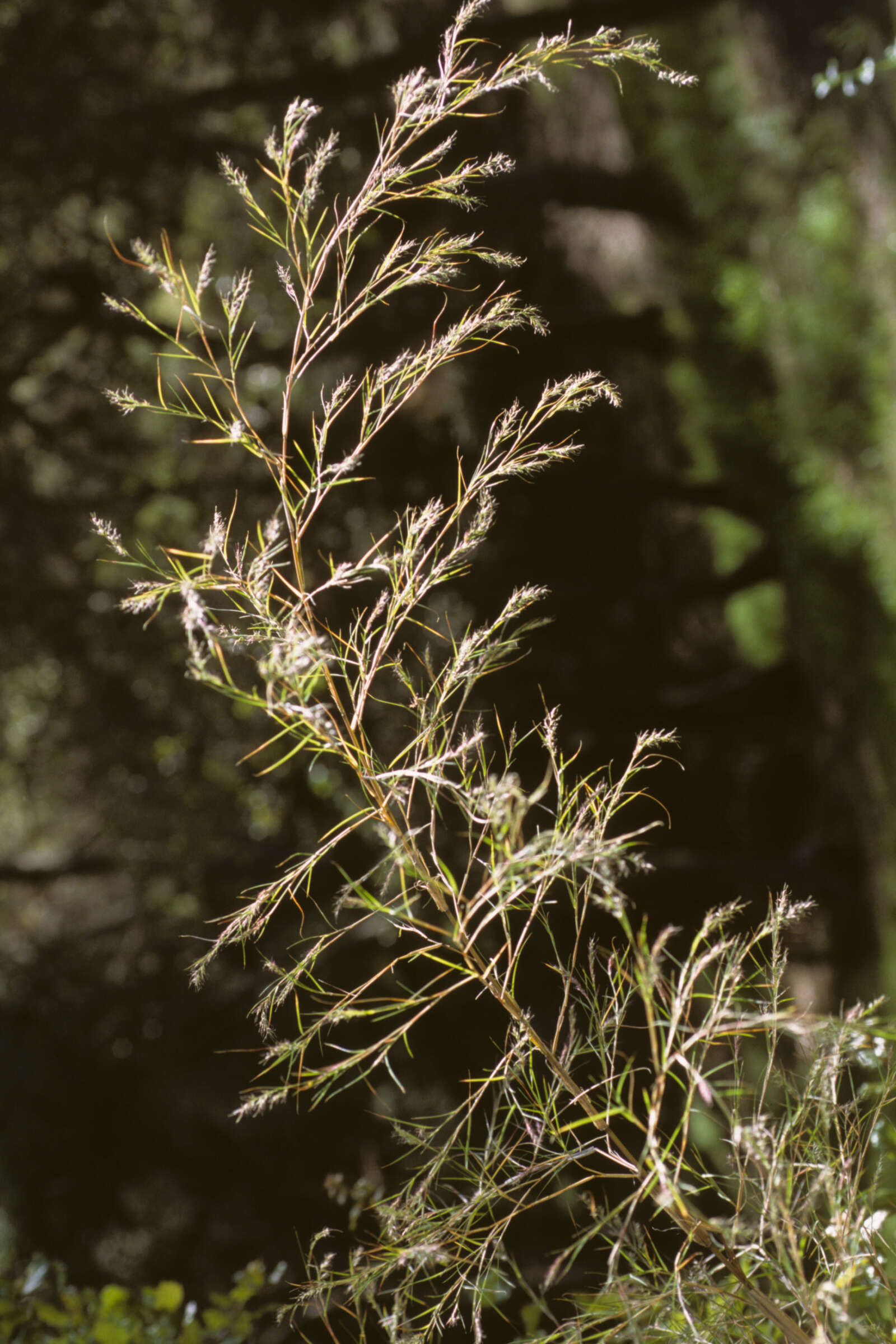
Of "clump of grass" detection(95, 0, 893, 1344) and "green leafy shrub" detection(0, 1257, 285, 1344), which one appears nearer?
"clump of grass" detection(95, 0, 893, 1344)

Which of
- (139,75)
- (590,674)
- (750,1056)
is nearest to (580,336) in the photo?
(590,674)

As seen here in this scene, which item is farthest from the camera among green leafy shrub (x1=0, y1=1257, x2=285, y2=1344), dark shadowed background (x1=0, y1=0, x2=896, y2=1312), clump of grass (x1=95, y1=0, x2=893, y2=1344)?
dark shadowed background (x1=0, y1=0, x2=896, y2=1312)

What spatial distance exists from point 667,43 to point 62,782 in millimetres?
2937

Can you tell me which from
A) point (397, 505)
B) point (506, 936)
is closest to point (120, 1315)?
point (506, 936)

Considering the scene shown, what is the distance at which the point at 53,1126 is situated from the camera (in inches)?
106

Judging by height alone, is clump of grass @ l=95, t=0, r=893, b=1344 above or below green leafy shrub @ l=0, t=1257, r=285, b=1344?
above

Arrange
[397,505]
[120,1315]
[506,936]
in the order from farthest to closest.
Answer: [397,505] < [120,1315] < [506,936]

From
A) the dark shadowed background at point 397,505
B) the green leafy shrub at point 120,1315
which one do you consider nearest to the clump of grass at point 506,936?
the green leafy shrub at point 120,1315

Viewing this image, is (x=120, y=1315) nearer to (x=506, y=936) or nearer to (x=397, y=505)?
(x=506, y=936)

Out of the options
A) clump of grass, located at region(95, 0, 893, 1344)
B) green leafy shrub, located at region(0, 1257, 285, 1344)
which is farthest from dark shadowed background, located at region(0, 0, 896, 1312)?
clump of grass, located at region(95, 0, 893, 1344)

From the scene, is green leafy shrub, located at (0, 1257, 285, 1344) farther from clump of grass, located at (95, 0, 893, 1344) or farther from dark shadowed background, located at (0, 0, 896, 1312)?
dark shadowed background, located at (0, 0, 896, 1312)

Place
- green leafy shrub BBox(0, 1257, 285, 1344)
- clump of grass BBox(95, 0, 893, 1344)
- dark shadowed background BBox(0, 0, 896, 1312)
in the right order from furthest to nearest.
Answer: dark shadowed background BBox(0, 0, 896, 1312)
green leafy shrub BBox(0, 1257, 285, 1344)
clump of grass BBox(95, 0, 893, 1344)

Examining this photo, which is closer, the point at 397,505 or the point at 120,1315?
the point at 120,1315

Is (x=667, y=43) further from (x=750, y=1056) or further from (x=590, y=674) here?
(x=750, y=1056)
